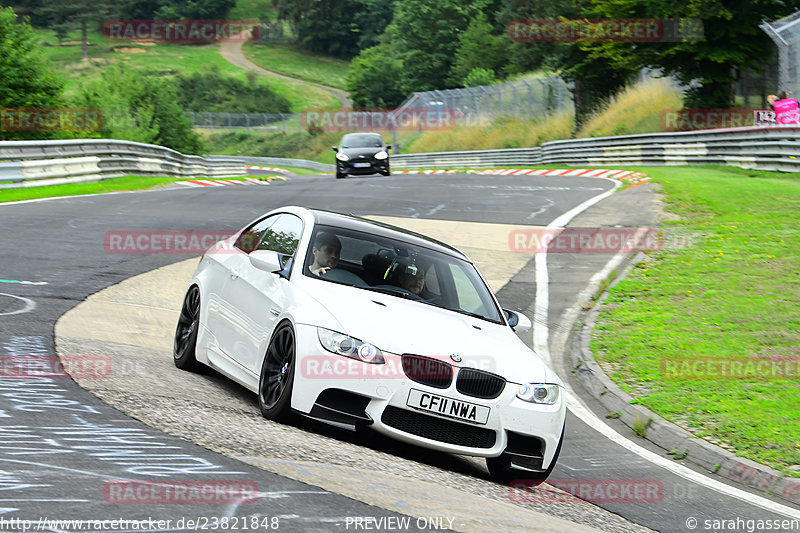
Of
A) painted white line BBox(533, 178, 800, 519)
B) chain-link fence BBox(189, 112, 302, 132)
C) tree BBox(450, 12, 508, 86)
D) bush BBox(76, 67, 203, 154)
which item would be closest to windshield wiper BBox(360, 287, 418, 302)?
painted white line BBox(533, 178, 800, 519)

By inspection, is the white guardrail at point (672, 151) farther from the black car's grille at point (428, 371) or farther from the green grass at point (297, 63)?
the green grass at point (297, 63)

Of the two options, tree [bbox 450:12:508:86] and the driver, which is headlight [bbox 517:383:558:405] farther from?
tree [bbox 450:12:508:86]

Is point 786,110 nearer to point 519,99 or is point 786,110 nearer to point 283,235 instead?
point 283,235

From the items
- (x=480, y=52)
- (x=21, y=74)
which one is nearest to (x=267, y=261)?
(x=21, y=74)

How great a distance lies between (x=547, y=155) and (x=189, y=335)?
37240mm

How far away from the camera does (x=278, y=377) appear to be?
22.5 ft

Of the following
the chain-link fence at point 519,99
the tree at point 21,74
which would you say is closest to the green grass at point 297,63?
the chain-link fence at point 519,99

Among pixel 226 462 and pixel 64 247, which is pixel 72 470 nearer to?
pixel 226 462

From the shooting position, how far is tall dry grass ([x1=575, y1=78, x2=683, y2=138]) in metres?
43.3

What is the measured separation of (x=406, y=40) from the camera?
105500 mm

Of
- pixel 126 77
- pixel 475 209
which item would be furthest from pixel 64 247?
pixel 126 77

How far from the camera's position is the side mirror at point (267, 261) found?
24.8 feet

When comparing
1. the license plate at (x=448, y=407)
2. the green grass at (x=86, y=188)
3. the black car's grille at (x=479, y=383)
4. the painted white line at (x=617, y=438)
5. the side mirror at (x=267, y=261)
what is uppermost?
the side mirror at (x=267, y=261)

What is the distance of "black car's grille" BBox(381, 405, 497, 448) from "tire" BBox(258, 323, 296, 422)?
2.23 ft
